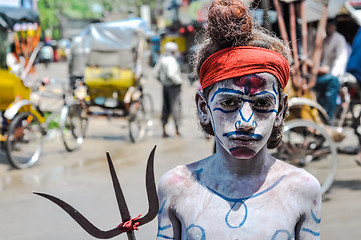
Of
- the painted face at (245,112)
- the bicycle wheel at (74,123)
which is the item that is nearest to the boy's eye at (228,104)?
the painted face at (245,112)

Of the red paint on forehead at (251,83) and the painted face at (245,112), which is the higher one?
the red paint on forehead at (251,83)

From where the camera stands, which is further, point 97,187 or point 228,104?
point 97,187

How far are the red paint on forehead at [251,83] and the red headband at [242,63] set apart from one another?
20 mm

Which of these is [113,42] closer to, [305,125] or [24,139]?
[24,139]

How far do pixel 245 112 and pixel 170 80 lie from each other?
7813mm

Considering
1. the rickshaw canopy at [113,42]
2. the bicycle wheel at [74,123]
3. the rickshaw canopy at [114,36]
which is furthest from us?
the rickshaw canopy at [114,36]

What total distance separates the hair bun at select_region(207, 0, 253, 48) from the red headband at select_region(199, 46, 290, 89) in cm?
3

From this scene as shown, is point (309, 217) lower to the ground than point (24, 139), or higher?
higher

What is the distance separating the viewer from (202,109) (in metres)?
1.71

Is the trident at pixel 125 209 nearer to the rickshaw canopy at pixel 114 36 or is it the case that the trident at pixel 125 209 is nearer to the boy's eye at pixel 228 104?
the boy's eye at pixel 228 104

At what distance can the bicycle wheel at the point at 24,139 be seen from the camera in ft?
22.2

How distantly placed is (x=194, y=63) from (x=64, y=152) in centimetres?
683

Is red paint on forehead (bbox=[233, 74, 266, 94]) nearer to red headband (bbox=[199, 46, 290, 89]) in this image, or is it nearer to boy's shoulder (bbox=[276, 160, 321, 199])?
red headband (bbox=[199, 46, 290, 89])

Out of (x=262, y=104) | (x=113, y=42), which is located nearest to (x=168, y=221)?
(x=262, y=104)
